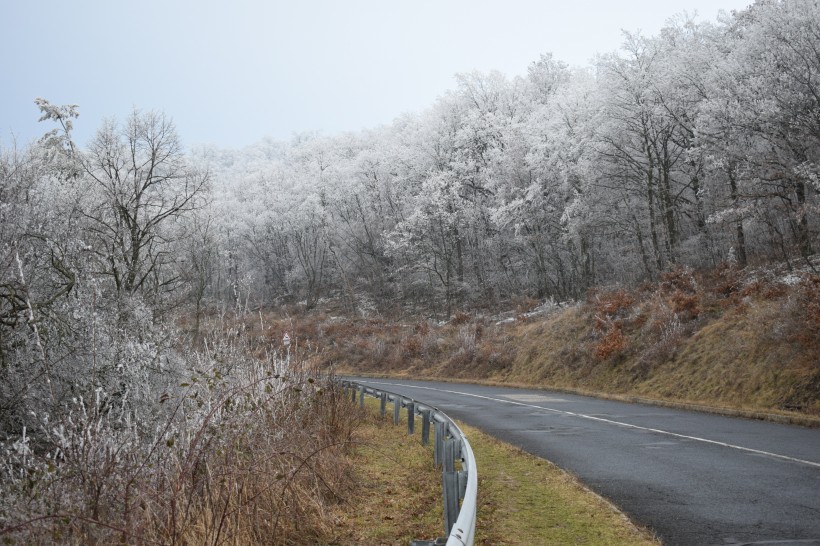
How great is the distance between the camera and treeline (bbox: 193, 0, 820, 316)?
22547 millimetres

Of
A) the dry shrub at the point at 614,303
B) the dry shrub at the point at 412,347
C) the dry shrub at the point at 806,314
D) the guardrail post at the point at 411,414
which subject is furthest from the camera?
the dry shrub at the point at 412,347

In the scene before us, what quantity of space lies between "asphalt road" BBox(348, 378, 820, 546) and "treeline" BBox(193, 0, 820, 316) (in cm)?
665

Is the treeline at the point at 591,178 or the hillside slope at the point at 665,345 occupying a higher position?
the treeline at the point at 591,178

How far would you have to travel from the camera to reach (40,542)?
4695 mm

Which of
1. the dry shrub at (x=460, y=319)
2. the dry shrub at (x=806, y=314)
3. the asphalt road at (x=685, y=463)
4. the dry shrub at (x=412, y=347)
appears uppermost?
the dry shrub at (x=460, y=319)

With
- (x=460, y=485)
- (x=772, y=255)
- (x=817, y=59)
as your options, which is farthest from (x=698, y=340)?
(x=460, y=485)

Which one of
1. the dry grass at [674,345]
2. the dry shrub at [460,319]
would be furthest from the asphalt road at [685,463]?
the dry shrub at [460,319]

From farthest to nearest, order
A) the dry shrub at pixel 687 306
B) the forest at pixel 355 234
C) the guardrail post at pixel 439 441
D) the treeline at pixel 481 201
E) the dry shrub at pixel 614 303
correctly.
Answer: the dry shrub at pixel 614 303, the dry shrub at pixel 687 306, the treeline at pixel 481 201, the guardrail post at pixel 439 441, the forest at pixel 355 234

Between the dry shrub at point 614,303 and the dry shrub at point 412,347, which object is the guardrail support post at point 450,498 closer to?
the dry shrub at point 614,303

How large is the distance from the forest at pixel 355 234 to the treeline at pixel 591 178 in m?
0.16

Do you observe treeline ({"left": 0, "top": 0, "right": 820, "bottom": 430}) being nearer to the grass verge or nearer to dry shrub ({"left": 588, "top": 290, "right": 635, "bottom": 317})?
dry shrub ({"left": 588, "top": 290, "right": 635, "bottom": 317})

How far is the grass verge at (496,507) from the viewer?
703 centimetres

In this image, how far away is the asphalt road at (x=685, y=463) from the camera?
7.00m

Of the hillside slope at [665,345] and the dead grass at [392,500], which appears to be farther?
the hillside slope at [665,345]
